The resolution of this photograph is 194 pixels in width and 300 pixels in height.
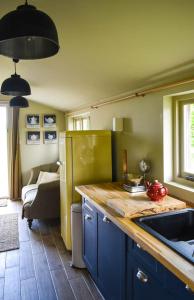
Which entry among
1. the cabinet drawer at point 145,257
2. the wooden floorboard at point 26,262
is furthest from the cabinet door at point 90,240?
the cabinet drawer at point 145,257

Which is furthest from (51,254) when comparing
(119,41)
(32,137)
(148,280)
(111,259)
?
(32,137)

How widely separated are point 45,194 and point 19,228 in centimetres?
74

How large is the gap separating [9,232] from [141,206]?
2.61 metres

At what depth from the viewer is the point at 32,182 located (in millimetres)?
5297

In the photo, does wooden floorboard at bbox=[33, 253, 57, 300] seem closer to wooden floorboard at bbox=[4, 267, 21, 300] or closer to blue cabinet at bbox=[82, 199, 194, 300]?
wooden floorboard at bbox=[4, 267, 21, 300]

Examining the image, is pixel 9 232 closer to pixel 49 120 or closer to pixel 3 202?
pixel 3 202

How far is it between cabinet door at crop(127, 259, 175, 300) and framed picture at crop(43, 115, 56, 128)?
4623 mm

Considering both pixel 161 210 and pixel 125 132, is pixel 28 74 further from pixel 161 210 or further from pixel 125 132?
pixel 161 210

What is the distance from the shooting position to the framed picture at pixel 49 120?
5.86 m

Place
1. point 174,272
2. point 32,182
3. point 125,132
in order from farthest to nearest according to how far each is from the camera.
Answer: point 32,182
point 125,132
point 174,272

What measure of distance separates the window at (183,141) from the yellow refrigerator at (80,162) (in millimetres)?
1029

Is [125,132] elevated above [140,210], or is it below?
above

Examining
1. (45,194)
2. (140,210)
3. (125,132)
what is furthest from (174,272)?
(45,194)

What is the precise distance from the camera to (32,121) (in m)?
5.76
